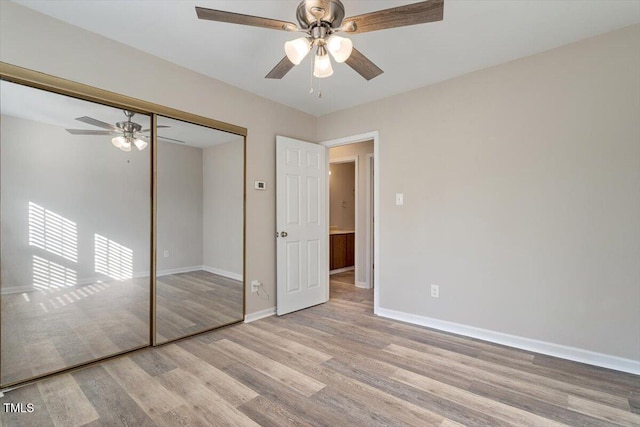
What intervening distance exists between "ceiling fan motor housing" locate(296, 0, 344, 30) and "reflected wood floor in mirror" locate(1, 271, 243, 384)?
2460 mm

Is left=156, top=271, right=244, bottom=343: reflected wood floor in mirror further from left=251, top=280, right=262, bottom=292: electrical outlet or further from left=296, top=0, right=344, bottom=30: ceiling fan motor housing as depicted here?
left=296, top=0, right=344, bottom=30: ceiling fan motor housing

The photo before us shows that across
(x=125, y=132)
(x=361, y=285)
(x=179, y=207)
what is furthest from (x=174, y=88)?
(x=361, y=285)

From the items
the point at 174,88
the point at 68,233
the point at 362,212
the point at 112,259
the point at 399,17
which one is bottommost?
the point at 112,259

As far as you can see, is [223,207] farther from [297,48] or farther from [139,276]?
[297,48]

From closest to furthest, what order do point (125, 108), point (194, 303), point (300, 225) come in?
point (125, 108) < point (194, 303) < point (300, 225)

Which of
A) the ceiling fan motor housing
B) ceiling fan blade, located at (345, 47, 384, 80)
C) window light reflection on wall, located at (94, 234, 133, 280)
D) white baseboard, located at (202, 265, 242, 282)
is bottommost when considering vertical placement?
white baseboard, located at (202, 265, 242, 282)

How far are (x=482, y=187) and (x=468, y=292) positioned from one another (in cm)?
104

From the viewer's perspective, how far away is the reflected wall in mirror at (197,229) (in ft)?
9.04

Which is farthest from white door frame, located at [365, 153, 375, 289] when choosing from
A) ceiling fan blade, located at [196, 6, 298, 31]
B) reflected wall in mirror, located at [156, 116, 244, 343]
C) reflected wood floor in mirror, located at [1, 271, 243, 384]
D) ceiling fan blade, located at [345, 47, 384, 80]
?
ceiling fan blade, located at [196, 6, 298, 31]

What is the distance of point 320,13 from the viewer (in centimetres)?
158

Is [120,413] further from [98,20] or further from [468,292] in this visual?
[468,292]

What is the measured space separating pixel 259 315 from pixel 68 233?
1975 millimetres

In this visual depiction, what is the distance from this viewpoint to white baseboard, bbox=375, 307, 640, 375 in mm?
2236

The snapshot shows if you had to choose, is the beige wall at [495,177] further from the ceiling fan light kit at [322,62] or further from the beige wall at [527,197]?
the ceiling fan light kit at [322,62]
